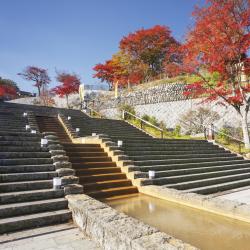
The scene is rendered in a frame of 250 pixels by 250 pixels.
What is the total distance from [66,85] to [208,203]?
37065 millimetres

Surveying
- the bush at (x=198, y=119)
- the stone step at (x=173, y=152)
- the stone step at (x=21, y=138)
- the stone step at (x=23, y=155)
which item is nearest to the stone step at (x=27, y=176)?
the stone step at (x=23, y=155)

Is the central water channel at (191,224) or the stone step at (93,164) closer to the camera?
the central water channel at (191,224)

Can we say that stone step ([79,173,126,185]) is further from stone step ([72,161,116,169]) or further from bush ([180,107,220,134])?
bush ([180,107,220,134])

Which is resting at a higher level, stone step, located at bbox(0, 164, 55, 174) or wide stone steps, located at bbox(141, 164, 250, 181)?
stone step, located at bbox(0, 164, 55, 174)

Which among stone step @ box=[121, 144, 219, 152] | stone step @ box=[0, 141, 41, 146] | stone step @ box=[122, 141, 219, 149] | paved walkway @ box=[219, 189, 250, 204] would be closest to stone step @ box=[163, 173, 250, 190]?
paved walkway @ box=[219, 189, 250, 204]

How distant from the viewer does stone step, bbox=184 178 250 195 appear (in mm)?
8816

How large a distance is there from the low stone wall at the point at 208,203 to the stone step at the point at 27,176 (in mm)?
3017

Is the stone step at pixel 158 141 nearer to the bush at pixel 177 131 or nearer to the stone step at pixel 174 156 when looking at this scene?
the stone step at pixel 174 156

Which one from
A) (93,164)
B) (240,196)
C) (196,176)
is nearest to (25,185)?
(93,164)

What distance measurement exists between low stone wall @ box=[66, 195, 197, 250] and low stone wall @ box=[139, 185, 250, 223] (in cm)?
255

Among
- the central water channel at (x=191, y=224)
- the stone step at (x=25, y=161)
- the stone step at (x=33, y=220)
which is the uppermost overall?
the stone step at (x=25, y=161)

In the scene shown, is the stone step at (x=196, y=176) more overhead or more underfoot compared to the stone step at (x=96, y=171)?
more underfoot

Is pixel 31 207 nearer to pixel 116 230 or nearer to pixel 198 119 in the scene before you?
pixel 116 230

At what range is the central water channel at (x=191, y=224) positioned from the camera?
4512 millimetres
